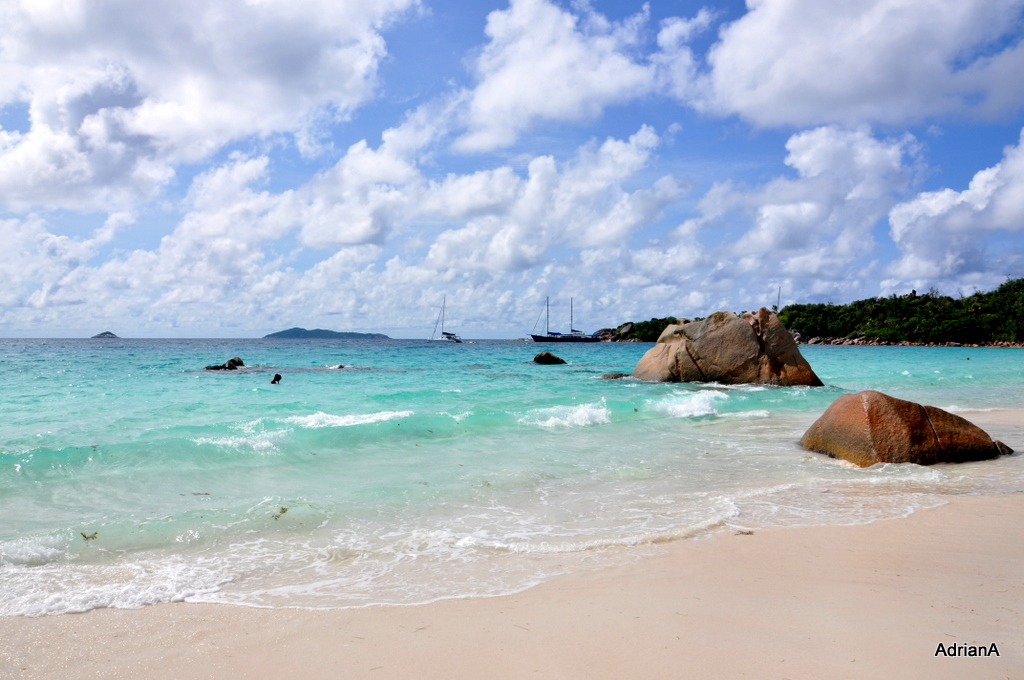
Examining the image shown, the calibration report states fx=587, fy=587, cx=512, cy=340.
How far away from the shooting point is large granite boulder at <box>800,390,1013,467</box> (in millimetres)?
8430

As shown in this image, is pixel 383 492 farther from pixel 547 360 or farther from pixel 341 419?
pixel 547 360

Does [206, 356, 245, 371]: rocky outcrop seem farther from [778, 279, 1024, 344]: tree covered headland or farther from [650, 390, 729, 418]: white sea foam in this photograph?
[778, 279, 1024, 344]: tree covered headland

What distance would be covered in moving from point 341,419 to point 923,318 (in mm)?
86585

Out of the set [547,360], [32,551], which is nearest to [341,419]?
[32,551]

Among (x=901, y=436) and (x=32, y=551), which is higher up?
(x=901, y=436)

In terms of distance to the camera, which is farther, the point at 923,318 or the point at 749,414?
the point at 923,318

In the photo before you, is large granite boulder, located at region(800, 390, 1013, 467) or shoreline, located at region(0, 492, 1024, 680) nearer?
shoreline, located at region(0, 492, 1024, 680)

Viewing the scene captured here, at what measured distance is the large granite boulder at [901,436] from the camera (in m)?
8.43

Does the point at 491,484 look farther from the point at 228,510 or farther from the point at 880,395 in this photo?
the point at 880,395

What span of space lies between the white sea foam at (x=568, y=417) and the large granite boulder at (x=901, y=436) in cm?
509

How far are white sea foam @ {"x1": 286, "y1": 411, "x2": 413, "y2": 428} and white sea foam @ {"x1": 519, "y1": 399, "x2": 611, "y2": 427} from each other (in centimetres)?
280

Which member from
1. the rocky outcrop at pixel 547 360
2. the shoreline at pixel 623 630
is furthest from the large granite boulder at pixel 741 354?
the shoreline at pixel 623 630

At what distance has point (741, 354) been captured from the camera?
19828 millimetres

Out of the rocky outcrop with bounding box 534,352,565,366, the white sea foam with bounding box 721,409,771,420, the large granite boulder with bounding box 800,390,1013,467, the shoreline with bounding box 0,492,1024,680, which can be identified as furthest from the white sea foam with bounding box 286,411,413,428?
the rocky outcrop with bounding box 534,352,565,366
